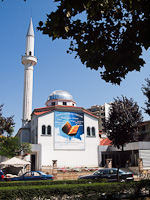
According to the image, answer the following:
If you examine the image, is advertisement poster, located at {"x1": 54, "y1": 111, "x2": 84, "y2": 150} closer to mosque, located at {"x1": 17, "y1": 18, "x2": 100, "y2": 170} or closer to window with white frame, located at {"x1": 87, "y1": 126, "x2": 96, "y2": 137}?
mosque, located at {"x1": 17, "y1": 18, "x2": 100, "y2": 170}

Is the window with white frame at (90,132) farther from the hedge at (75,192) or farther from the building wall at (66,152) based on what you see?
the hedge at (75,192)

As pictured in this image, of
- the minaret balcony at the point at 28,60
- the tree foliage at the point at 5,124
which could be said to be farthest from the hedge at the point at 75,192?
the minaret balcony at the point at 28,60

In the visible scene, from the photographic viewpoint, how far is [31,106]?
4412 centimetres

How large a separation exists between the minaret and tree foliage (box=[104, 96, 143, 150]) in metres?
17.5

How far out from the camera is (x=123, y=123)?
30922 millimetres

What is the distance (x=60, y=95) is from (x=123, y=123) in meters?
18.1

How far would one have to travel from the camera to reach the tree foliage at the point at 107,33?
646 cm

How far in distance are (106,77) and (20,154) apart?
2844 cm

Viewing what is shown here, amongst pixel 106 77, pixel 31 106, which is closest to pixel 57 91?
pixel 31 106

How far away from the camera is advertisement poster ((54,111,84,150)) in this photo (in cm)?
3512

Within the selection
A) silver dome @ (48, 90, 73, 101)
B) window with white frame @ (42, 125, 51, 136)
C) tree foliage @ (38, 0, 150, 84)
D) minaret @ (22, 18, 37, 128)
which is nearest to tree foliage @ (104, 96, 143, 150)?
window with white frame @ (42, 125, 51, 136)

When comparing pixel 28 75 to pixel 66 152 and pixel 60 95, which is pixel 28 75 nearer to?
pixel 60 95

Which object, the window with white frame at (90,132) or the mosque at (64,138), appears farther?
the window with white frame at (90,132)

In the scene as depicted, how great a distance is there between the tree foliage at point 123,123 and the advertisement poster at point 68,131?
5769 millimetres
